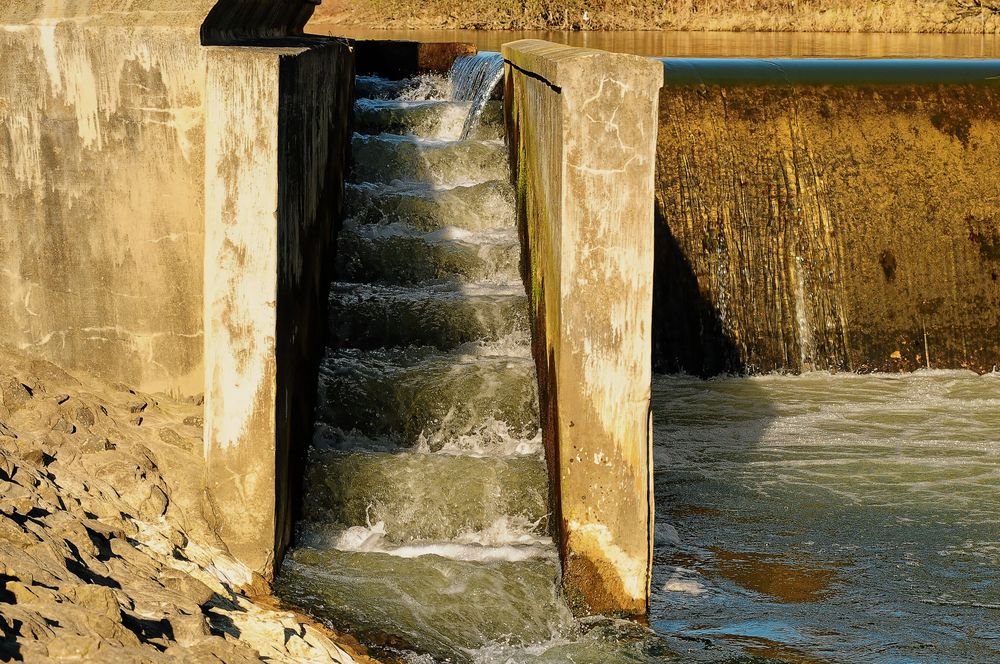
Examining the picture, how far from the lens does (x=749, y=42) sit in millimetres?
21578

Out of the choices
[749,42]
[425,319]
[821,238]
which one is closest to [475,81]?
[821,238]

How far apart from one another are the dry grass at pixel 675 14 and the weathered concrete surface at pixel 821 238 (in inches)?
592

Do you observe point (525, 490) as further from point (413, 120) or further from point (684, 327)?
point (413, 120)

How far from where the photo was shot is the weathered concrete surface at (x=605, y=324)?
504cm

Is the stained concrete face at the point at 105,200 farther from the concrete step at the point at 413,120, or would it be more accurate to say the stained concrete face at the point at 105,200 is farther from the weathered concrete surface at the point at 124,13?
the concrete step at the point at 413,120

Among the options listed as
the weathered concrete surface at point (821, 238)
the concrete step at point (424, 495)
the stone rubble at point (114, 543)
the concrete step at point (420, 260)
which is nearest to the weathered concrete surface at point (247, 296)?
the stone rubble at point (114, 543)

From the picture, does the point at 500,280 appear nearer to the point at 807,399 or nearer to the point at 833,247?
the point at 807,399

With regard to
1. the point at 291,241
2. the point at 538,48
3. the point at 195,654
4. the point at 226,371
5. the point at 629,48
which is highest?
the point at 629,48

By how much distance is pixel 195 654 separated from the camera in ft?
13.4

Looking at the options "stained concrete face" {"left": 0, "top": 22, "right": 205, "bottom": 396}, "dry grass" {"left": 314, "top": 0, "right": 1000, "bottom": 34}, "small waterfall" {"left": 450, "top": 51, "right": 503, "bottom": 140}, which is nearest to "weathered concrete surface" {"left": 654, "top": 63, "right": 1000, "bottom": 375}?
"small waterfall" {"left": 450, "top": 51, "right": 503, "bottom": 140}

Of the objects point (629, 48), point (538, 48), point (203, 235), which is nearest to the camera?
point (203, 235)

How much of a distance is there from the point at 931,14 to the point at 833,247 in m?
16.6

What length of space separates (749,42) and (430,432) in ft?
55.1

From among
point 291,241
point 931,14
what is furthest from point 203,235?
point 931,14
